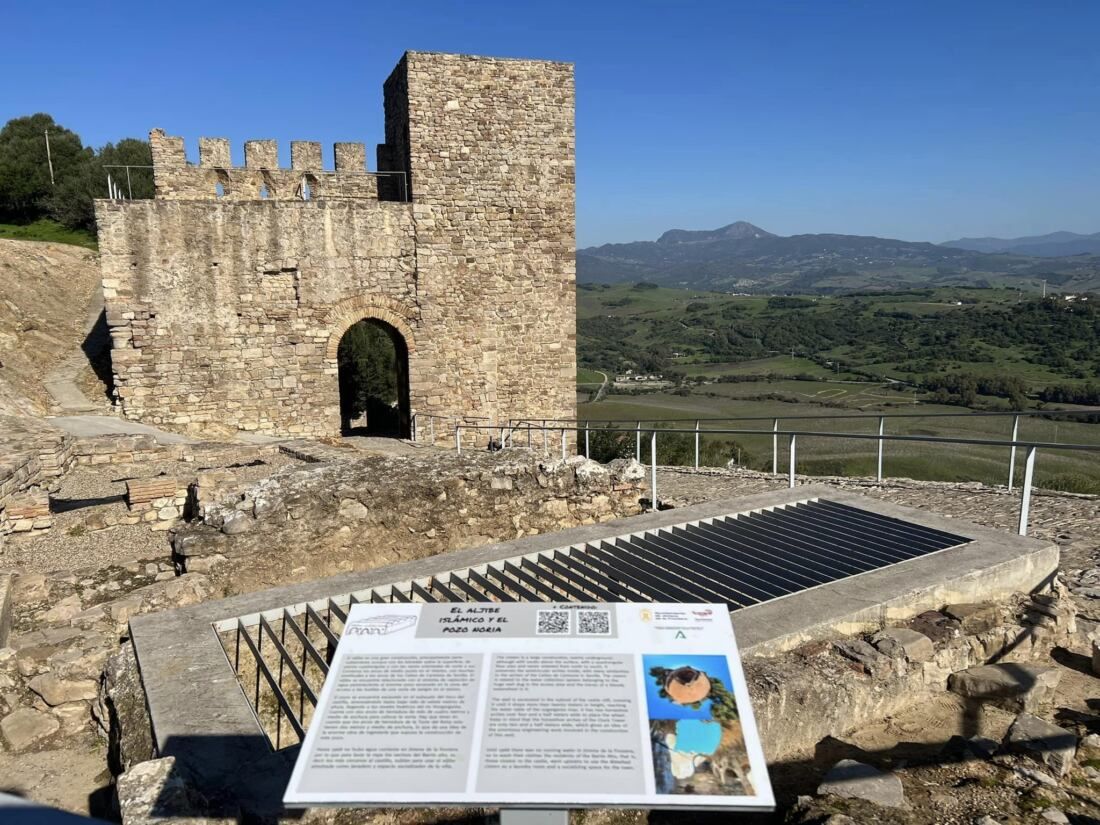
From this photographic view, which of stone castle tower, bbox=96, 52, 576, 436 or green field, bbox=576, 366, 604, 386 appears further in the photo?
green field, bbox=576, 366, 604, 386

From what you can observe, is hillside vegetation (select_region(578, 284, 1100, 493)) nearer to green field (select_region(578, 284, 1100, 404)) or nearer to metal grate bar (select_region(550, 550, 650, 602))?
green field (select_region(578, 284, 1100, 404))

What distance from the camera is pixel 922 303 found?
3772 inches

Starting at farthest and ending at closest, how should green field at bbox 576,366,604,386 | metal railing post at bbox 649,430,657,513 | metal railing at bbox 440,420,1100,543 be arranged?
green field at bbox 576,366,604,386 → metal railing post at bbox 649,430,657,513 → metal railing at bbox 440,420,1100,543

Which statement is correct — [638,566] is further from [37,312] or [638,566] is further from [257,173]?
[37,312]

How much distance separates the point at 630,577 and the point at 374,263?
9674mm

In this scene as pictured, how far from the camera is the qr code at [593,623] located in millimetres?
2408

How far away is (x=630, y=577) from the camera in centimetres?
475

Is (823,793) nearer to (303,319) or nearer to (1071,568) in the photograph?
(1071,568)

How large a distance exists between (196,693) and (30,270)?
785 inches

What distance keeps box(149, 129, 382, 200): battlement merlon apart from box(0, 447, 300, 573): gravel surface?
505 cm

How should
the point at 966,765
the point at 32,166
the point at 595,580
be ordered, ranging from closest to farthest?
the point at 966,765
the point at 595,580
the point at 32,166

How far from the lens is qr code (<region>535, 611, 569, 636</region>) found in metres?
2.41

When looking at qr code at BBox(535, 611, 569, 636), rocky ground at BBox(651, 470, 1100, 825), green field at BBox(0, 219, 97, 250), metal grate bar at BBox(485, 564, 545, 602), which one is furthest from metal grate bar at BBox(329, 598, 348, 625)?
green field at BBox(0, 219, 97, 250)

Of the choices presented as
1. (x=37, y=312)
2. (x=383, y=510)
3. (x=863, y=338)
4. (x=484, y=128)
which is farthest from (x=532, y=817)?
(x=863, y=338)
